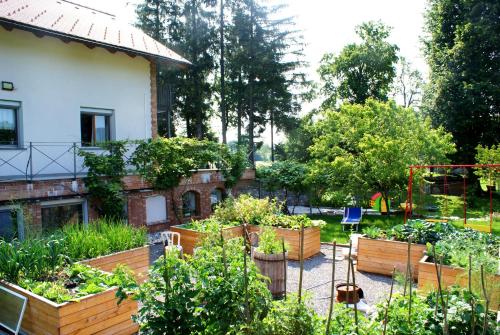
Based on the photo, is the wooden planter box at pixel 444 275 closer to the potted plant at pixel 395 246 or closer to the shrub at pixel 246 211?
the potted plant at pixel 395 246

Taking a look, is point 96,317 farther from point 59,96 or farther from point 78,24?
point 78,24

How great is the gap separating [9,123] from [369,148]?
11146mm

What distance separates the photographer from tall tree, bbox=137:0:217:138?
23.8 metres

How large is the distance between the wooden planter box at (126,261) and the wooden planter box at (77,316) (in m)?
1.38

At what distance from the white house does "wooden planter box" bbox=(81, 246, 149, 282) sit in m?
3.32

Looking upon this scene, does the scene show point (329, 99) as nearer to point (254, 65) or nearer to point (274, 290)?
point (254, 65)

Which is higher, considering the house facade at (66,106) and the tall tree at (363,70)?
the tall tree at (363,70)

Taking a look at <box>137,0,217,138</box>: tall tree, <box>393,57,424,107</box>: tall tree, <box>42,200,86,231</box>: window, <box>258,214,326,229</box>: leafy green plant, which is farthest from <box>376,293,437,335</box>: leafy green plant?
<box>393,57,424,107</box>: tall tree

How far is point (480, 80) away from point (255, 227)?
19.3m

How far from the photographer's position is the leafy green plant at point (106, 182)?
9.82 m

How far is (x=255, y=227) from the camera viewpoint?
9289 mm

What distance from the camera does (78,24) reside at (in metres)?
10.9

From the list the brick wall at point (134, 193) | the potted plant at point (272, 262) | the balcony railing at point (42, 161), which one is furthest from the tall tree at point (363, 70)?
the potted plant at point (272, 262)

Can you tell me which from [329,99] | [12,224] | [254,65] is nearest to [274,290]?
[12,224]
